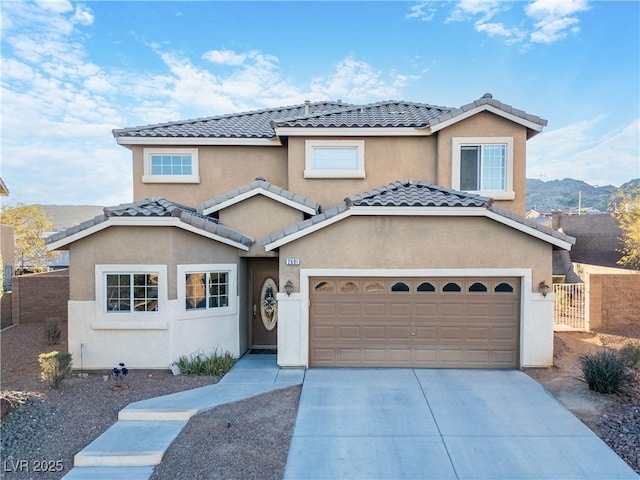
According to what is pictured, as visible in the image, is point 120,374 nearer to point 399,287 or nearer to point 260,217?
point 260,217

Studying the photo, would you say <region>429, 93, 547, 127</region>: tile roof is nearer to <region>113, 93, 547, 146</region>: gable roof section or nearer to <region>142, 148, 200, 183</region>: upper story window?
<region>113, 93, 547, 146</region>: gable roof section

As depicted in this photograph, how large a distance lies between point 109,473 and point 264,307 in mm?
6874

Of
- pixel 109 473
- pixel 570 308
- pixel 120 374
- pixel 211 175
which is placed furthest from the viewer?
pixel 570 308

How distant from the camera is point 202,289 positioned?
10.9 m

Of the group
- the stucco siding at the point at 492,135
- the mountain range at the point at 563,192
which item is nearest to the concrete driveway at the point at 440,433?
the stucco siding at the point at 492,135

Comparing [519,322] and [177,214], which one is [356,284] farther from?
[177,214]

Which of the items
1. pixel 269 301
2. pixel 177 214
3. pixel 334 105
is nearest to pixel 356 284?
pixel 269 301

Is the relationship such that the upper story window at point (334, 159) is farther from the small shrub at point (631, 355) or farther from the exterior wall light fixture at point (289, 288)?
the small shrub at point (631, 355)

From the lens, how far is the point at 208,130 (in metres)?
14.2

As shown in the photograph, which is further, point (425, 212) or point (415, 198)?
point (415, 198)

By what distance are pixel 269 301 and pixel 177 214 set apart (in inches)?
167

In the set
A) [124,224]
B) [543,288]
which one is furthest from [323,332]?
[124,224]

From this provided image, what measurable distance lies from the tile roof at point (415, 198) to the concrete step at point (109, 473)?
7.08m

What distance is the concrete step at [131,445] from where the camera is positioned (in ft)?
20.8
